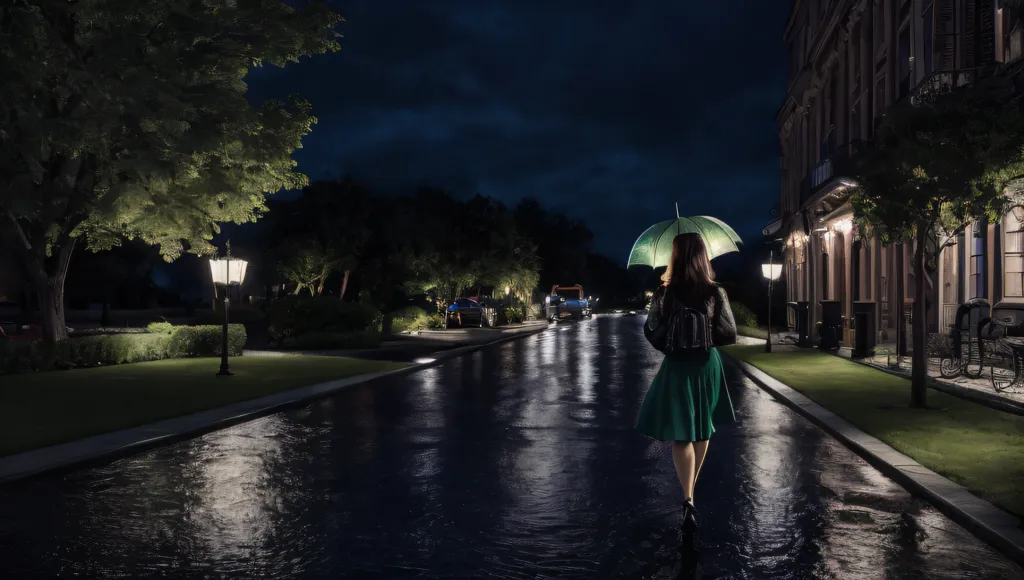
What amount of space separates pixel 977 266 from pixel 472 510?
1777 cm

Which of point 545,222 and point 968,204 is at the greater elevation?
point 545,222

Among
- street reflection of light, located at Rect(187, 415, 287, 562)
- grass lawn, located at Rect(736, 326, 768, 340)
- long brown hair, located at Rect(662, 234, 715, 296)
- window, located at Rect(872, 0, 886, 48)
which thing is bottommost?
street reflection of light, located at Rect(187, 415, 287, 562)

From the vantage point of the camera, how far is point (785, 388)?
56.3ft

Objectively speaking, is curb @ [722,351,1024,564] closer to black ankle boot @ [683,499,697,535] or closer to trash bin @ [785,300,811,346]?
black ankle boot @ [683,499,697,535]

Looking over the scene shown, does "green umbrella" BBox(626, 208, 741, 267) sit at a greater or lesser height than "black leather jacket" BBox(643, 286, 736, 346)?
greater

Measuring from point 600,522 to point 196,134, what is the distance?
1422 cm

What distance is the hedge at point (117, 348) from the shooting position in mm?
20484

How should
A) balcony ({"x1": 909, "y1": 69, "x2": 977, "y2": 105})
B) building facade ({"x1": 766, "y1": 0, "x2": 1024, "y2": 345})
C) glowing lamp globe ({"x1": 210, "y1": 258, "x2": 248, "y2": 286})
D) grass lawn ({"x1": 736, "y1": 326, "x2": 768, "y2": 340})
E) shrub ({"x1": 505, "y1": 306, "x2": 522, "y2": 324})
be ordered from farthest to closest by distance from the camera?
shrub ({"x1": 505, "y1": 306, "x2": 522, "y2": 324}) < grass lawn ({"x1": 736, "y1": 326, "x2": 768, "y2": 340}) < glowing lamp globe ({"x1": 210, "y1": 258, "x2": 248, "y2": 286}) < building facade ({"x1": 766, "y1": 0, "x2": 1024, "y2": 345}) < balcony ({"x1": 909, "y1": 69, "x2": 977, "y2": 105})

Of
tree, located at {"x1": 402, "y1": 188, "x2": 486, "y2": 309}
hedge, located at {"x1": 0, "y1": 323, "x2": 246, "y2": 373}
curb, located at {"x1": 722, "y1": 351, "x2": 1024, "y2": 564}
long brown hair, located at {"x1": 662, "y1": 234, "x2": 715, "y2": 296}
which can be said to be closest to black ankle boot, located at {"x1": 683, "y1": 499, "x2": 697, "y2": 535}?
long brown hair, located at {"x1": 662, "y1": 234, "x2": 715, "y2": 296}

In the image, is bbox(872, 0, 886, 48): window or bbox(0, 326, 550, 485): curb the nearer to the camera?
bbox(0, 326, 550, 485): curb

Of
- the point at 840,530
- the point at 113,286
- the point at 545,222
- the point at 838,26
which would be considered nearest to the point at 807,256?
the point at 838,26

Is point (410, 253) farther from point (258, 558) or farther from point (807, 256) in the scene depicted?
point (258, 558)

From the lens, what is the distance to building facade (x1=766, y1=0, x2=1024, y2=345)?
1986 cm

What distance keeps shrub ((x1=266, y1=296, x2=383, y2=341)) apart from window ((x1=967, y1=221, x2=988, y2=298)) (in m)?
22.0
